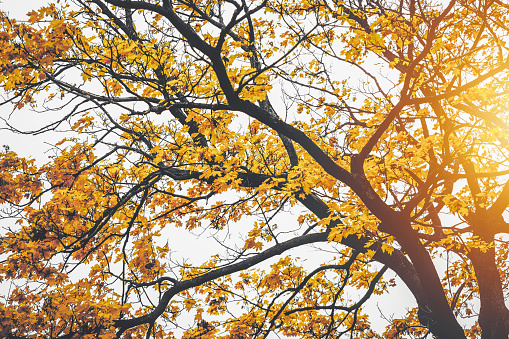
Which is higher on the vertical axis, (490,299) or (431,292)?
(490,299)

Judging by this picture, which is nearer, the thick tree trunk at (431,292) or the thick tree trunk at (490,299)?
the thick tree trunk at (431,292)

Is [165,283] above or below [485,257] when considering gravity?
below

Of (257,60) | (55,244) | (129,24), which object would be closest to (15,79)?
(55,244)

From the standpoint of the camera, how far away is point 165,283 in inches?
219

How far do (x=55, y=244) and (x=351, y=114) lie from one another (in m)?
6.43

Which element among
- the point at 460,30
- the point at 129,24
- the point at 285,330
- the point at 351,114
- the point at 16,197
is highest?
the point at 460,30

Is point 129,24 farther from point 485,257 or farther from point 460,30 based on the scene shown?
point 485,257

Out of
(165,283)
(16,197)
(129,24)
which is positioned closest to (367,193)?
(165,283)

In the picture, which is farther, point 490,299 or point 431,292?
point 490,299

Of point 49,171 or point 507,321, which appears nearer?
point 507,321

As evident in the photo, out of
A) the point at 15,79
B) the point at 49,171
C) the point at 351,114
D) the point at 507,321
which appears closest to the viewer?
the point at 15,79

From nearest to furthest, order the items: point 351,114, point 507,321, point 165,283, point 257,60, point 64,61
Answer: point 64,61, point 165,283, point 507,321, point 257,60, point 351,114

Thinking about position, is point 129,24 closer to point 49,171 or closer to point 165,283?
point 49,171

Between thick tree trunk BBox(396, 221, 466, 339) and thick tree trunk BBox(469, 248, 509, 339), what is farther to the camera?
thick tree trunk BBox(469, 248, 509, 339)
